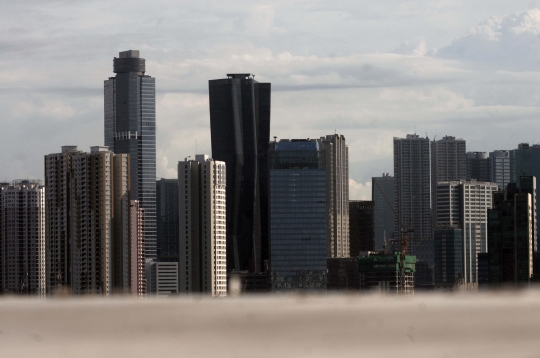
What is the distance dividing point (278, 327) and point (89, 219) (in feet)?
548

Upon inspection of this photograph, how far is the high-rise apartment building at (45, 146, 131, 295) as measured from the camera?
167m

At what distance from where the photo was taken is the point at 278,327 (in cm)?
1019

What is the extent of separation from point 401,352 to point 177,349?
7.32 feet

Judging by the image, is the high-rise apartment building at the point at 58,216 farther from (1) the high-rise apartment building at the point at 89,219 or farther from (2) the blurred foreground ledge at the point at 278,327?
(2) the blurred foreground ledge at the point at 278,327

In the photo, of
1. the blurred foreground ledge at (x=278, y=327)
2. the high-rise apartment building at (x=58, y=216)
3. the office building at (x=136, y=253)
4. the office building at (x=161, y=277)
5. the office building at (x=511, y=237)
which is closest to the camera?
the blurred foreground ledge at (x=278, y=327)

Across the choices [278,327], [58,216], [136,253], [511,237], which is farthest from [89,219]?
[278,327]

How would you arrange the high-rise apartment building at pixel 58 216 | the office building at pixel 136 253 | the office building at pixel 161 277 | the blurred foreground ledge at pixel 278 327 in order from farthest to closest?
the office building at pixel 161 277 → the high-rise apartment building at pixel 58 216 → the office building at pixel 136 253 → the blurred foreground ledge at pixel 278 327

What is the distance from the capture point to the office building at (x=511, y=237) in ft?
532

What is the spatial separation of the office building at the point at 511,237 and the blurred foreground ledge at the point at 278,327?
150 metres

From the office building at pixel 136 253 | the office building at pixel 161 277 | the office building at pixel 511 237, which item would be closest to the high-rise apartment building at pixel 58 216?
the office building at pixel 136 253

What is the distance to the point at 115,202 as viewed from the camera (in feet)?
597

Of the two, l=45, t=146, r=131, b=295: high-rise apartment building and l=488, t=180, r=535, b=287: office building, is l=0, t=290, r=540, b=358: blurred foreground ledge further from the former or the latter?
l=45, t=146, r=131, b=295: high-rise apartment building

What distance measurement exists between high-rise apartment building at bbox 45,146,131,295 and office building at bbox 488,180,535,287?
66.4 meters

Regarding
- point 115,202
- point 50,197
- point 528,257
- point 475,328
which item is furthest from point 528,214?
point 475,328
